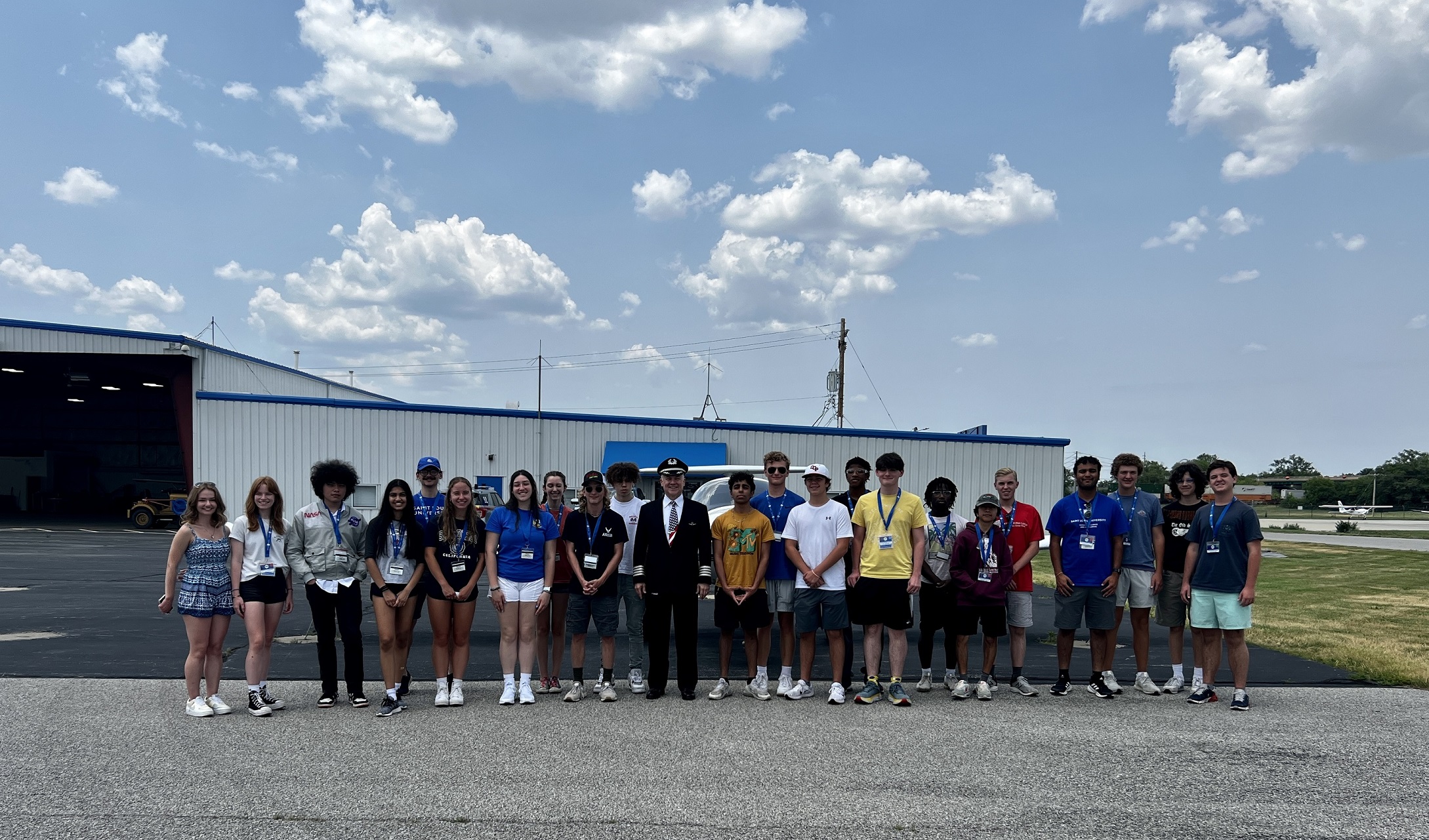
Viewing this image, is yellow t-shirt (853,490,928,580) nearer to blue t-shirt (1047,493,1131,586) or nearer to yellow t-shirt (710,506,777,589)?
yellow t-shirt (710,506,777,589)

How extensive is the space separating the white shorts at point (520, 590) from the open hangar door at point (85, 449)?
121 ft

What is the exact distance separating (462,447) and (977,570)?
2220cm

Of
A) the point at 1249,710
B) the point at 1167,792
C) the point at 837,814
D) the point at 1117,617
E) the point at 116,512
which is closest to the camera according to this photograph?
the point at 837,814

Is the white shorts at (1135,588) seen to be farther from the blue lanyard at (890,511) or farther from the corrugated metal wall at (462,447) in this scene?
the corrugated metal wall at (462,447)

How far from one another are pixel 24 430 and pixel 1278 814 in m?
57.2

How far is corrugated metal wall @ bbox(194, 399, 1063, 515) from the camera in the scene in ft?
86.5

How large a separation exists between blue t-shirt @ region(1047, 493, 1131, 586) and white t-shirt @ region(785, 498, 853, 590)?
1.61 metres

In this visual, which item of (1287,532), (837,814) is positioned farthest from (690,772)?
(1287,532)

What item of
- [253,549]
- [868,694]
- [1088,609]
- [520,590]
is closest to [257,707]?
[253,549]

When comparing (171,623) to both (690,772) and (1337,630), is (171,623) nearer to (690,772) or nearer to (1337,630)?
(690,772)

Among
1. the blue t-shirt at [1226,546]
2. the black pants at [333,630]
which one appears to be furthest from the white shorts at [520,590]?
the blue t-shirt at [1226,546]

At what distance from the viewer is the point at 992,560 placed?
21.7ft

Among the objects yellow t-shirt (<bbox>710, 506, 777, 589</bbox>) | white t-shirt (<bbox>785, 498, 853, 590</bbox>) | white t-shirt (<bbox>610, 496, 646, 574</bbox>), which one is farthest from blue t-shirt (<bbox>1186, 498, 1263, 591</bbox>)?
white t-shirt (<bbox>610, 496, 646, 574</bbox>)

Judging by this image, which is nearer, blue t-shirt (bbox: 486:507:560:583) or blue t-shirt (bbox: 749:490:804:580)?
blue t-shirt (bbox: 486:507:560:583)
